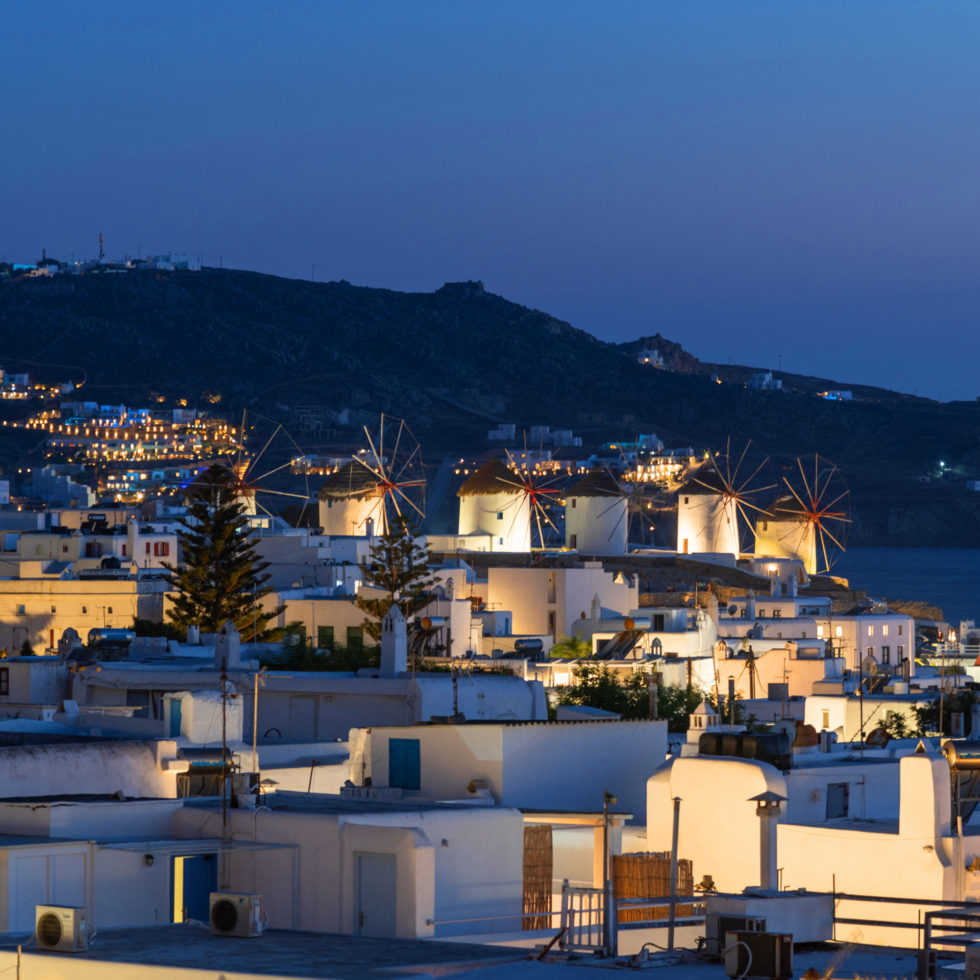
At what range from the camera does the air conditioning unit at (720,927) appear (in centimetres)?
955

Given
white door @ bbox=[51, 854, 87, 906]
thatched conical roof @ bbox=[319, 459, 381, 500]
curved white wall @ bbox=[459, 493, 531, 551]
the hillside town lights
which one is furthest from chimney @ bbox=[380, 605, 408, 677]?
curved white wall @ bbox=[459, 493, 531, 551]

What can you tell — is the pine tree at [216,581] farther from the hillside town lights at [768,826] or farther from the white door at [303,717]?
the hillside town lights at [768,826]

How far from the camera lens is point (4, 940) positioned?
10.2 m

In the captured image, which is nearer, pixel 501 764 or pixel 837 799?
pixel 501 764

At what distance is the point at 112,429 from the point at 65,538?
13748 cm

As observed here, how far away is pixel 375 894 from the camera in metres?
12.1

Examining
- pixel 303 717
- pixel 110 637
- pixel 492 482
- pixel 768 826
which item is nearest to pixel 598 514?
pixel 492 482

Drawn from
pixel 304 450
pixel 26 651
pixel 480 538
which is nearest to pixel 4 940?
pixel 26 651

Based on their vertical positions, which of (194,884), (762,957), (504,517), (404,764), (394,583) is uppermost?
(504,517)

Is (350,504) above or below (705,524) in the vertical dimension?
below

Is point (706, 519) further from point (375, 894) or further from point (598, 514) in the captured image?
point (375, 894)

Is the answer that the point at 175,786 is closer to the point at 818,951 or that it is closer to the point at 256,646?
the point at 818,951

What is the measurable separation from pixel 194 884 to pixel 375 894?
1.25m

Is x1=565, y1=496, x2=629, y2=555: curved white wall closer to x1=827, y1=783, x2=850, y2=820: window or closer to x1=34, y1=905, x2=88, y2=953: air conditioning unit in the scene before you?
x1=827, y1=783, x2=850, y2=820: window
